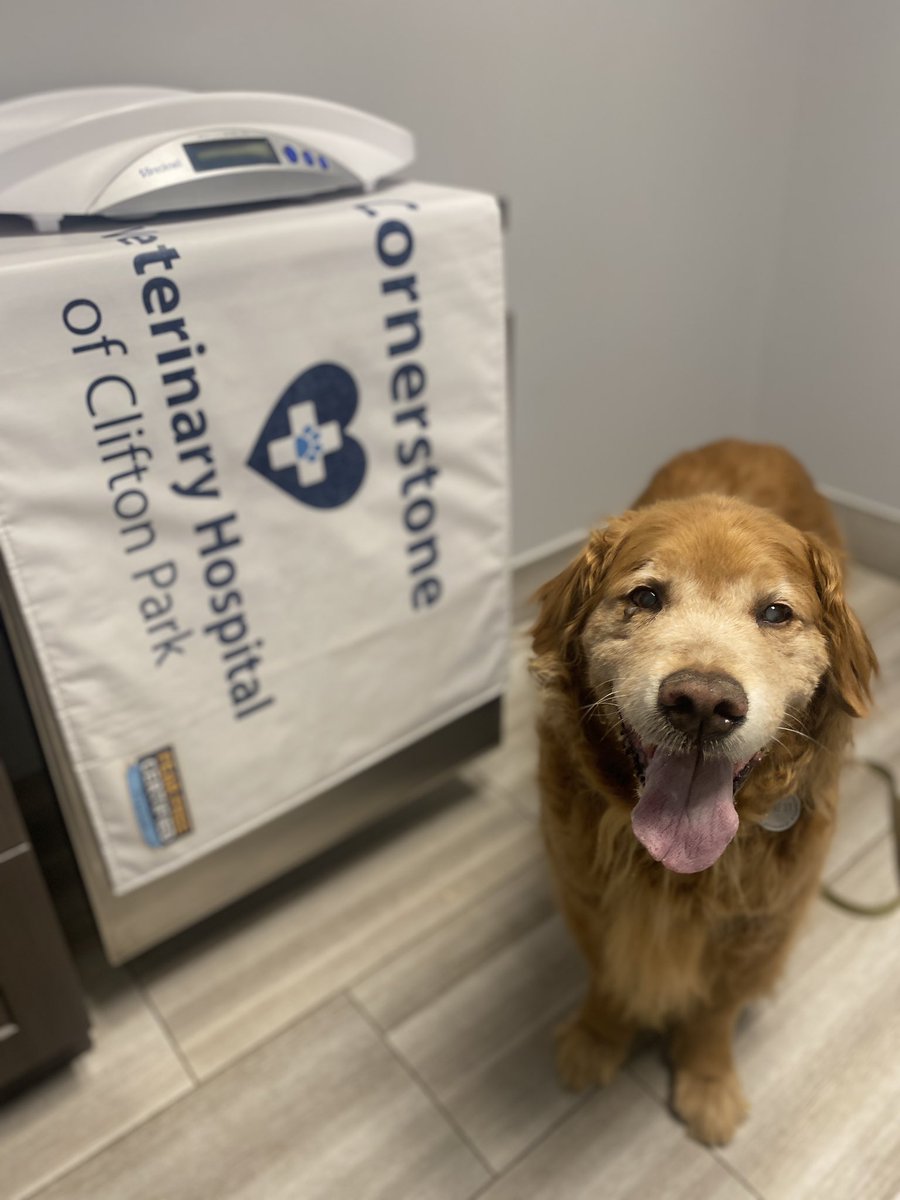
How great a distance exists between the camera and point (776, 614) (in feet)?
2.84

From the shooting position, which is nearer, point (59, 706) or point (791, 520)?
point (59, 706)

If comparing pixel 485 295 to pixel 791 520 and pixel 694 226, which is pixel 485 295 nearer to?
pixel 791 520

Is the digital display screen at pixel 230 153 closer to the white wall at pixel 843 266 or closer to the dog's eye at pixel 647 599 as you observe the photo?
the dog's eye at pixel 647 599

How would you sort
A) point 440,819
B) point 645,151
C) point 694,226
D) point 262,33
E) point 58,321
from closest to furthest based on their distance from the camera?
point 58,321 → point 262,33 → point 440,819 → point 645,151 → point 694,226

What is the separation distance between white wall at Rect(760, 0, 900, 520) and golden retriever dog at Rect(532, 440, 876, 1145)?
4.28 feet

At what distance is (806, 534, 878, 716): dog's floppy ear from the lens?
89cm

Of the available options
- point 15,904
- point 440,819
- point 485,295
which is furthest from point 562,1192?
point 485,295

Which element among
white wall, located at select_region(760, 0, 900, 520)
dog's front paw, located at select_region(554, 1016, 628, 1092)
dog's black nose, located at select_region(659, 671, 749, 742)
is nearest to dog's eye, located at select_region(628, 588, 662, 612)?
dog's black nose, located at select_region(659, 671, 749, 742)

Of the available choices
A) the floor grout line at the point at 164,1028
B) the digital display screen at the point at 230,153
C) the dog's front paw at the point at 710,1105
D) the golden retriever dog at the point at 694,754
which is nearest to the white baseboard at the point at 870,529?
the golden retriever dog at the point at 694,754

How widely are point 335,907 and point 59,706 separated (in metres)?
0.66

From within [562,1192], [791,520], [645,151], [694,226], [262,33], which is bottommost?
[562,1192]

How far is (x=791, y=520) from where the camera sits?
4.40 ft

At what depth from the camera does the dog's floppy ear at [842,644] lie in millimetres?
891

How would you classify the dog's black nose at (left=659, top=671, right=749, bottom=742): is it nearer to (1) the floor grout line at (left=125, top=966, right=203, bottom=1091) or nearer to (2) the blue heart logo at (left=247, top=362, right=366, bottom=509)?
(2) the blue heart logo at (left=247, top=362, right=366, bottom=509)
